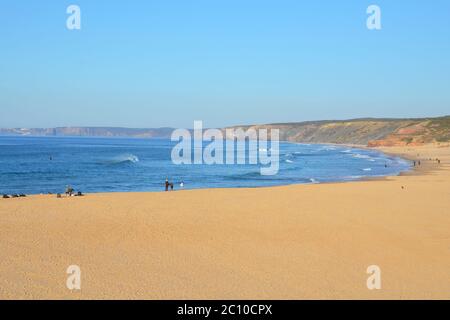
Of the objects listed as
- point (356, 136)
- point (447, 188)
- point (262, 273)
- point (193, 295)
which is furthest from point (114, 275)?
point (356, 136)

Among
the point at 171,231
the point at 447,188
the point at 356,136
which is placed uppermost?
the point at 356,136

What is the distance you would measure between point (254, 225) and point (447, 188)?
705 inches

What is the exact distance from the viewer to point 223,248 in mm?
14555

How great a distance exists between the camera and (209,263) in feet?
42.5

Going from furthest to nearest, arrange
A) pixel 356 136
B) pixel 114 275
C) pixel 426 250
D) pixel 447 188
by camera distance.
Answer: pixel 356 136 < pixel 447 188 < pixel 426 250 < pixel 114 275

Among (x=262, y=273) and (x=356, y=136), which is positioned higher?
(x=356, y=136)

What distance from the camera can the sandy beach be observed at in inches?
429

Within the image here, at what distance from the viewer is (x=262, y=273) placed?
477 inches

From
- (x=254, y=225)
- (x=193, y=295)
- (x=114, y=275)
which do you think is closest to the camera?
(x=193, y=295)

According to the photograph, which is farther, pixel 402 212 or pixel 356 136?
pixel 356 136

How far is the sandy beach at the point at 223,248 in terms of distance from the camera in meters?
10.9
